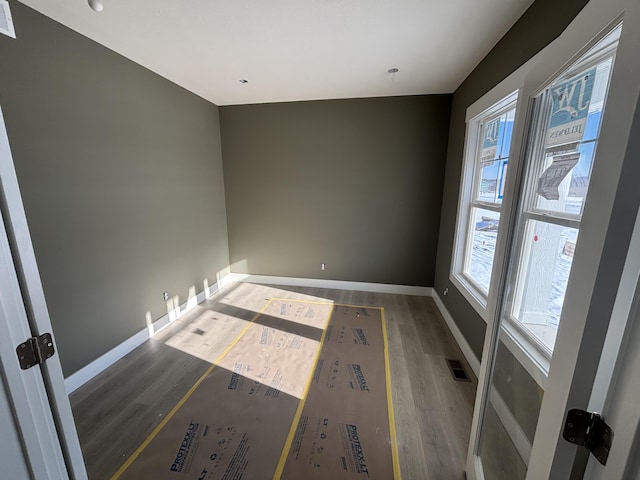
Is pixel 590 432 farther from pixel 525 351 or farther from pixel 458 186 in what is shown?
pixel 458 186

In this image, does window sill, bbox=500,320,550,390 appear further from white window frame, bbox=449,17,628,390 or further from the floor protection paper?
the floor protection paper

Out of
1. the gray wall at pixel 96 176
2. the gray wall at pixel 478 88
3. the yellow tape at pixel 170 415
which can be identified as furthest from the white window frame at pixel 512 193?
the gray wall at pixel 96 176

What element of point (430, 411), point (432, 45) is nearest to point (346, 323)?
point (430, 411)

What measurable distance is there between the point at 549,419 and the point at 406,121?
330 centimetres

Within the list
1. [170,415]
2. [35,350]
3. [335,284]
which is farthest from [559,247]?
[335,284]

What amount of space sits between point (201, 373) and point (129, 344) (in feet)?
2.75

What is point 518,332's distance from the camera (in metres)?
1.26

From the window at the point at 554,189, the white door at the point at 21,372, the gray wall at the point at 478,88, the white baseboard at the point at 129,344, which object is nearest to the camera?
the white door at the point at 21,372

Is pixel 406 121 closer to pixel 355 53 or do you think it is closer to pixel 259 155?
pixel 355 53

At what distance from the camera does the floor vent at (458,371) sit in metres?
2.08

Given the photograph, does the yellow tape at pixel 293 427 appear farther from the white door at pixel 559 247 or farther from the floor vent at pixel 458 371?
the floor vent at pixel 458 371

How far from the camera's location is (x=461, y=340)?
8.00 ft

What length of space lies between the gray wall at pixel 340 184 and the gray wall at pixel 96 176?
0.89 meters

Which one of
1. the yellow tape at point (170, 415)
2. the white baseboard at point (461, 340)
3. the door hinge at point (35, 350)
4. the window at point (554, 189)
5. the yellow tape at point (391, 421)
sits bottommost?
the yellow tape at point (391, 421)
